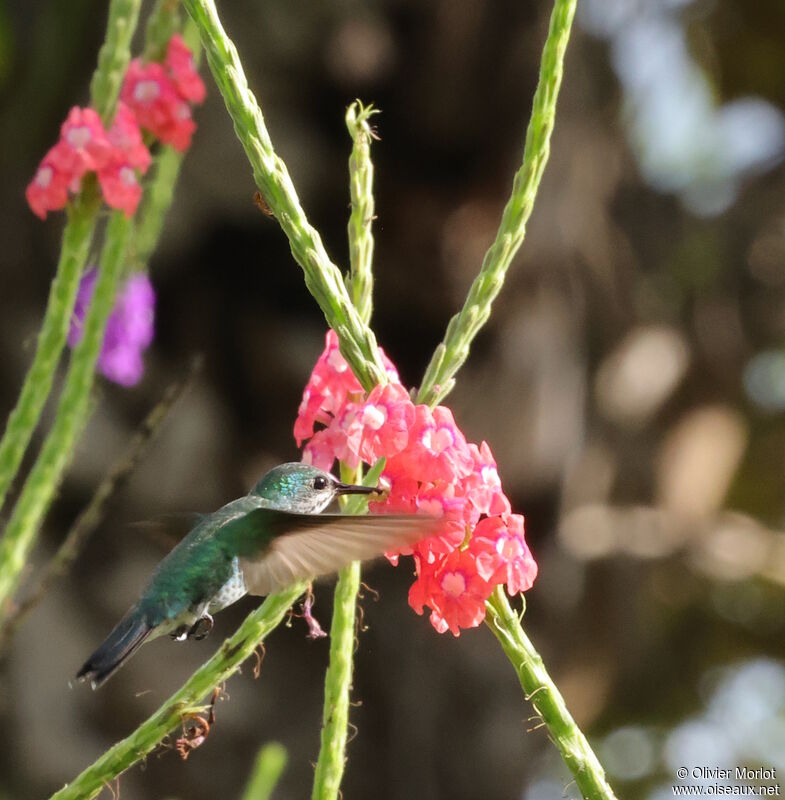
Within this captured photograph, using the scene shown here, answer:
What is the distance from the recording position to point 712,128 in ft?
21.3

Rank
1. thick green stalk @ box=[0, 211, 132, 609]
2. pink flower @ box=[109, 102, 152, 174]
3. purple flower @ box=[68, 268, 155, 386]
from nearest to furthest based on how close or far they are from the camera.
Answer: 1. thick green stalk @ box=[0, 211, 132, 609]
2. pink flower @ box=[109, 102, 152, 174]
3. purple flower @ box=[68, 268, 155, 386]

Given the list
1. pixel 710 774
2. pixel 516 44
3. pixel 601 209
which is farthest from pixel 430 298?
pixel 710 774

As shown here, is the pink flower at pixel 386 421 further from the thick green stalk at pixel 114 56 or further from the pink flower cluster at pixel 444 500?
the thick green stalk at pixel 114 56

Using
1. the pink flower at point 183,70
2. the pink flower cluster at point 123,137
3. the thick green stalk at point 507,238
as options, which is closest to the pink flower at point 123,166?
the pink flower cluster at point 123,137

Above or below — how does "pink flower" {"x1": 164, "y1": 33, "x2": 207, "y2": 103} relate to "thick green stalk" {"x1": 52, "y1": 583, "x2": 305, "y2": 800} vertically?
above

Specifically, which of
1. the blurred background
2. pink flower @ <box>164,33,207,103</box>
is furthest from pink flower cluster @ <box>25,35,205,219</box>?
the blurred background

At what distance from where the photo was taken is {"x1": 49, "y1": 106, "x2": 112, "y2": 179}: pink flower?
2068 millimetres

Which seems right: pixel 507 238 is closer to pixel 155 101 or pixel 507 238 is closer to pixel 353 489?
pixel 353 489

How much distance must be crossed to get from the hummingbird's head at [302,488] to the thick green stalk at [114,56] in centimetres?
78

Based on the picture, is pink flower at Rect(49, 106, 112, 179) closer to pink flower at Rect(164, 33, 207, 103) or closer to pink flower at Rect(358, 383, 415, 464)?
pink flower at Rect(164, 33, 207, 103)

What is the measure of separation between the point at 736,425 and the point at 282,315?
2.86 metres

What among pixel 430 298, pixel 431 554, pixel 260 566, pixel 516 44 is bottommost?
pixel 431 554

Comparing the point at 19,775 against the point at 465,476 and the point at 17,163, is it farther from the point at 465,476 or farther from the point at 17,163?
the point at 465,476

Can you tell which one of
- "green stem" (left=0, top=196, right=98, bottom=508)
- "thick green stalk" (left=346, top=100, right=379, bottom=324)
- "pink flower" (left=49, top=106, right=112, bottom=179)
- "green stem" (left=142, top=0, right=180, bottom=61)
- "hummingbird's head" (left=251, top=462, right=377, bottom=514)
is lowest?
"hummingbird's head" (left=251, top=462, right=377, bottom=514)
